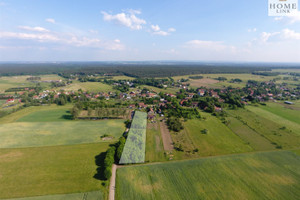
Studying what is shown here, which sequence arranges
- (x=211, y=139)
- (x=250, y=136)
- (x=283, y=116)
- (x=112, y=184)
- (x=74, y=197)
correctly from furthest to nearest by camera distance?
(x=283, y=116) < (x=250, y=136) < (x=211, y=139) < (x=112, y=184) < (x=74, y=197)

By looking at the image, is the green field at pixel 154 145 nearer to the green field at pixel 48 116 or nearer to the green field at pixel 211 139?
the green field at pixel 211 139

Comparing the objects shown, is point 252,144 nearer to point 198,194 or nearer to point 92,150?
point 198,194

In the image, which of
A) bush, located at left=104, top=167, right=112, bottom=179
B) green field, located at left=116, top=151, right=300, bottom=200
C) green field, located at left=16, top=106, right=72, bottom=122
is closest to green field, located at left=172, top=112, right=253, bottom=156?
green field, located at left=116, top=151, right=300, bottom=200

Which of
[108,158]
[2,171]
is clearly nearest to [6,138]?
[2,171]

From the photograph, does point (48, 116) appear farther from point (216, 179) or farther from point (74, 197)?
point (216, 179)

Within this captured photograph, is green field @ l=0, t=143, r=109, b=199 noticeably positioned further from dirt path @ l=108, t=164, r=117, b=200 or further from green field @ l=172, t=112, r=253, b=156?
green field @ l=172, t=112, r=253, b=156

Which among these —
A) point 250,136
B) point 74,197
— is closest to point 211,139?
point 250,136

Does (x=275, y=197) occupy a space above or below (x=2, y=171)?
below
